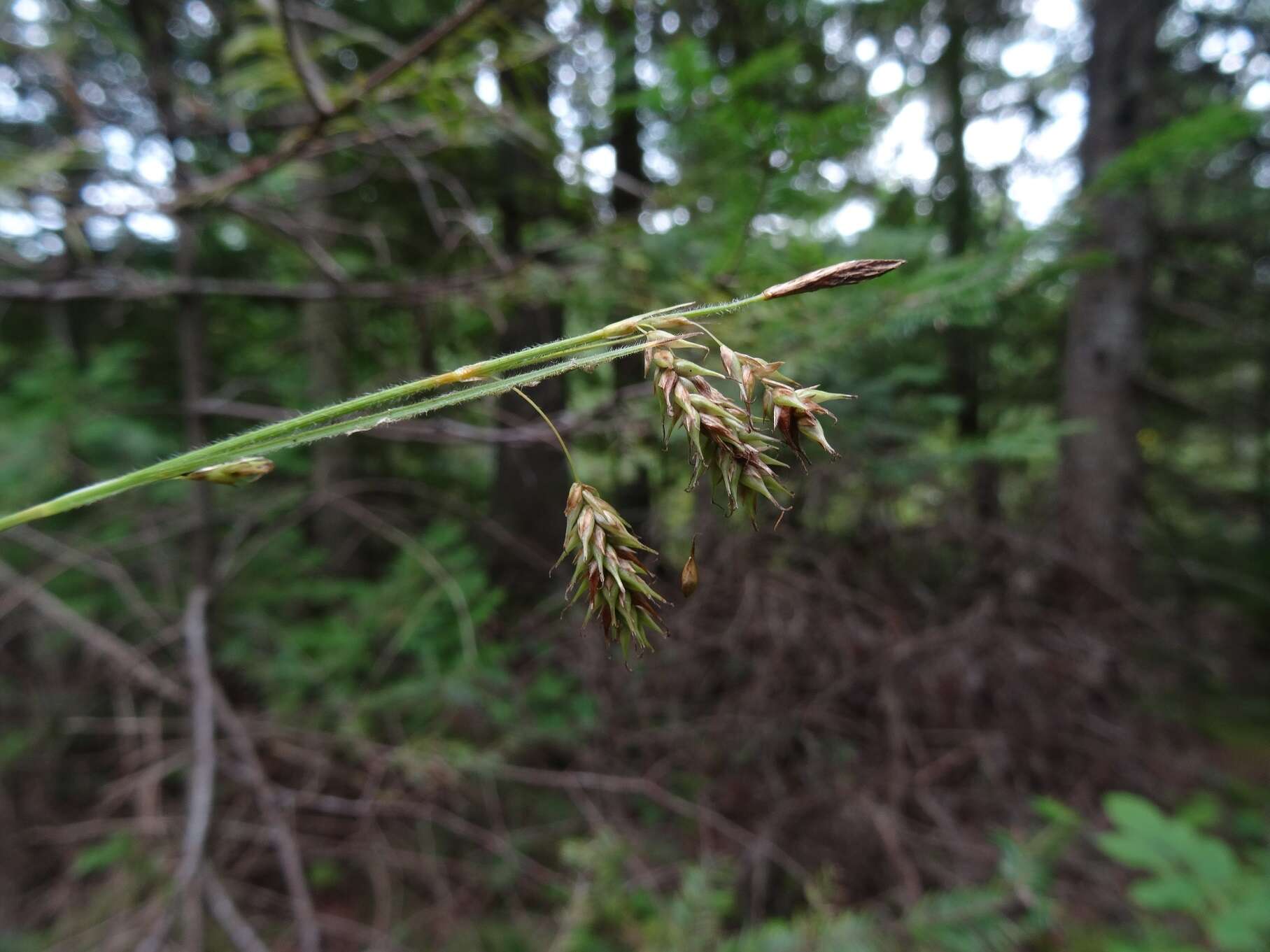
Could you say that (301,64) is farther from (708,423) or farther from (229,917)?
(229,917)

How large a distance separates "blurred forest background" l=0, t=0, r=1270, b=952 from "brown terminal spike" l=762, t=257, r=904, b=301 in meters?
0.99

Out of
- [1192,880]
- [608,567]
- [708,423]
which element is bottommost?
[1192,880]

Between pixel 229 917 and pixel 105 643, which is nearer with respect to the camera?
pixel 229 917

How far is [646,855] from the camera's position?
2461 millimetres

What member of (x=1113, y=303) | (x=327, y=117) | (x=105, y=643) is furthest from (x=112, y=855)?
(x=1113, y=303)

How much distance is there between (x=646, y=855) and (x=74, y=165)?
9.64ft

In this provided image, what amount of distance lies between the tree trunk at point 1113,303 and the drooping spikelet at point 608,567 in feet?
16.1

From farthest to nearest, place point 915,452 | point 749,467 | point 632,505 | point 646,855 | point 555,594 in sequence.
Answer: point 632,505, point 915,452, point 555,594, point 646,855, point 749,467

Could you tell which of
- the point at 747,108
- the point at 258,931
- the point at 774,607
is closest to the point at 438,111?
the point at 747,108

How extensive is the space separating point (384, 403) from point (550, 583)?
2.42 meters

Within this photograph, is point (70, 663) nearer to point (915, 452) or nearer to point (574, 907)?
point (574, 907)

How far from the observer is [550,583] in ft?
9.30

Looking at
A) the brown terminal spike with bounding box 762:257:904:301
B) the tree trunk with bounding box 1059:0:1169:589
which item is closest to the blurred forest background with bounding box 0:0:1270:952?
the tree trunk with bounding box 1059:0:1169:589

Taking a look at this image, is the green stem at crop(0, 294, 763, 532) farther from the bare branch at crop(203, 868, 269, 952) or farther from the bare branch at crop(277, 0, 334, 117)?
the bare branch at crop(203, 868, 269, 952)
